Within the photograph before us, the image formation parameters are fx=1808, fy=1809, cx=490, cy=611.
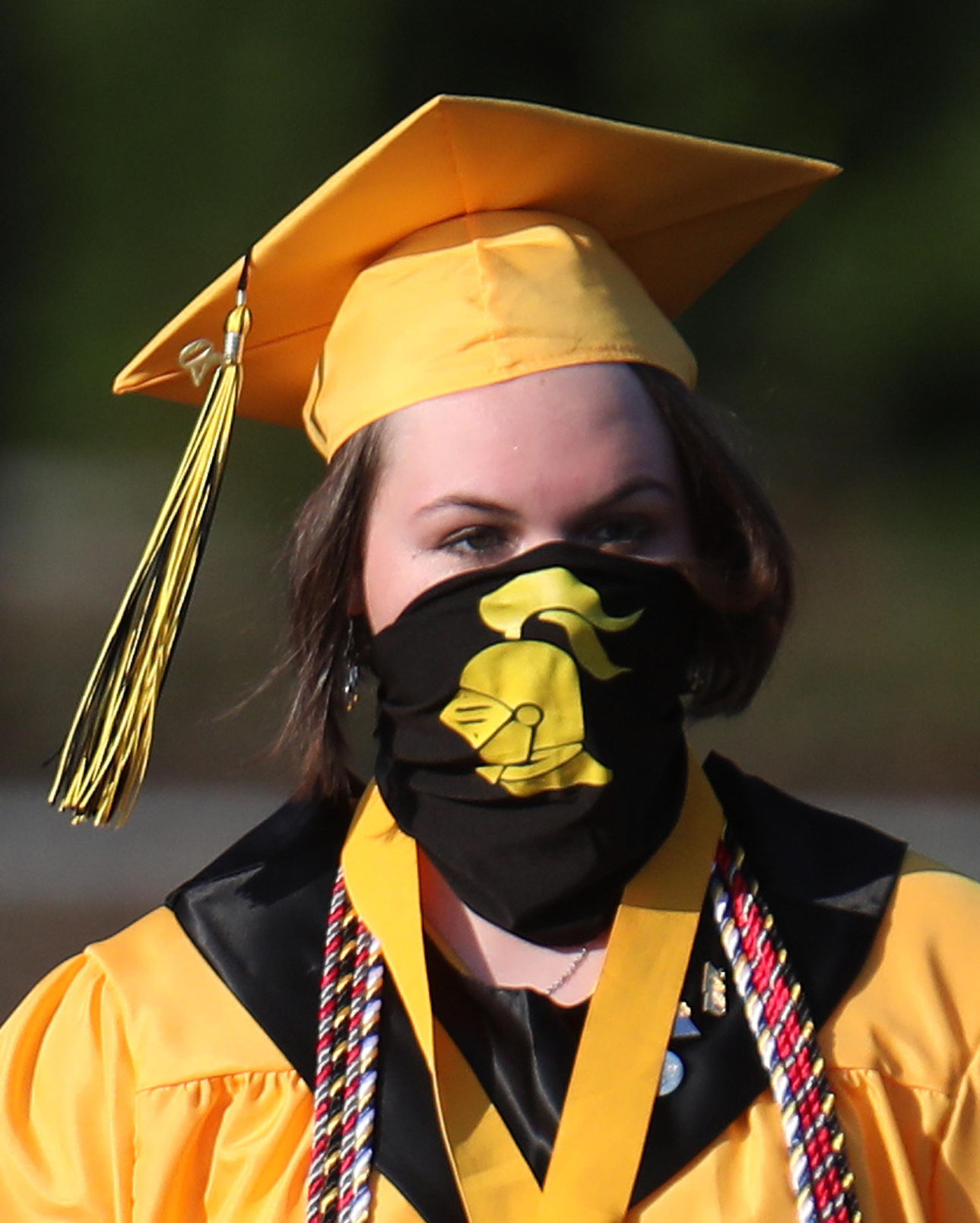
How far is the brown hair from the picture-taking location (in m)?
1.75

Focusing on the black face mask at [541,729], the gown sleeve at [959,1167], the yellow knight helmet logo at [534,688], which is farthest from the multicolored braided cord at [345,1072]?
the gown sleeve at [959,1167]

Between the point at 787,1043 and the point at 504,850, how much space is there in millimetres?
297

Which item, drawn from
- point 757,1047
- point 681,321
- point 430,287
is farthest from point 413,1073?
point 681,321

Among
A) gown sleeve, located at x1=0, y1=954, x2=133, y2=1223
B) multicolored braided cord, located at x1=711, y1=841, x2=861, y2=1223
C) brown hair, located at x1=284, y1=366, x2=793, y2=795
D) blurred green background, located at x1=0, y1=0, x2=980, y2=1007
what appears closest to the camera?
multicolored braided cord, located at x1=711, y1=841, x2=861, y2=1223

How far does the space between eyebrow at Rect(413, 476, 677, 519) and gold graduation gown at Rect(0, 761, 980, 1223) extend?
33cm

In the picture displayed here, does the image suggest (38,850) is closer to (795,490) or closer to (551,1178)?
(795,490)

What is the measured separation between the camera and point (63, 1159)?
162 cm

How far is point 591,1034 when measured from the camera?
5.24 ft

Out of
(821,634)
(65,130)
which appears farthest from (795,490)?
(65,130)

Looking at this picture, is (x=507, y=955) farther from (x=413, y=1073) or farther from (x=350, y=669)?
(x=350, y=669)

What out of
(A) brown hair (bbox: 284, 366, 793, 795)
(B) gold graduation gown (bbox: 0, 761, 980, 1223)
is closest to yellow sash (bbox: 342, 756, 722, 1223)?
(B) gold graduation gown (bbox: 0, 761, 980, 1223)

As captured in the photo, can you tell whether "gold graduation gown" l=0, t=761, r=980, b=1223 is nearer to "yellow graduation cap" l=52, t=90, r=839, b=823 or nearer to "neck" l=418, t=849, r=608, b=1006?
"neck" l=418, t=849, r=608, b=1006

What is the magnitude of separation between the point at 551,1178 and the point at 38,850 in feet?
10.1

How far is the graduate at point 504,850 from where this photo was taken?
Result: 156 cm
